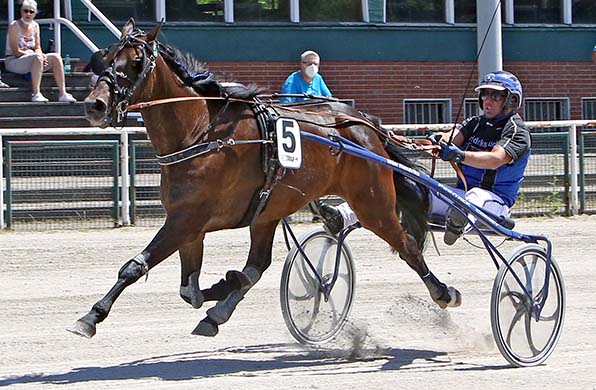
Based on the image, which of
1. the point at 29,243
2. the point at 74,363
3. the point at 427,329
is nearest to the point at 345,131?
the point at 427,329

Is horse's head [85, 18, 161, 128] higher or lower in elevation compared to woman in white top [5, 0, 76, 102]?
lower

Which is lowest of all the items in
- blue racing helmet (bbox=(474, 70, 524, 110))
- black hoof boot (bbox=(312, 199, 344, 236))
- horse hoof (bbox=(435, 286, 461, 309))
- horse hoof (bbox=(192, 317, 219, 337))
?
horse hoof (bbox=(192, 317, 219, 337))

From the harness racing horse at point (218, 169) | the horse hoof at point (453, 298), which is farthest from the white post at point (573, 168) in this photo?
the horse hoof at point (453, 298)

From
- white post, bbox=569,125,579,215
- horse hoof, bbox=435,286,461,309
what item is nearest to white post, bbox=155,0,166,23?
white post, bbox=569,125,579,215

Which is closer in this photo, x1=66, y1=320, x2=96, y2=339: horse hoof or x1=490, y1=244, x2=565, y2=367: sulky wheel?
x1=66, y1=320, x2=96, y2=339: horse hoof

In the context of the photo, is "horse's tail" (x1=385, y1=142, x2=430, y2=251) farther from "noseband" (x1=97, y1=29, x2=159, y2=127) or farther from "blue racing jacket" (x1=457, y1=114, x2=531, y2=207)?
"noseband" (x1=97, y1=29, x2=159, y2=127)

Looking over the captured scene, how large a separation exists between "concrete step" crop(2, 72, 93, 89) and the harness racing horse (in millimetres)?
8382

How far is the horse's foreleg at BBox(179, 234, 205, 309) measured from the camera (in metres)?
7.43

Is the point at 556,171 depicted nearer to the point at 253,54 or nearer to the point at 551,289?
the point at 253,54

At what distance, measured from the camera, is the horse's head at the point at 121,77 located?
691 cm

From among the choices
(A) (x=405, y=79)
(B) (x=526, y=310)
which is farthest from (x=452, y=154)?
(A) (x=405, y=79)

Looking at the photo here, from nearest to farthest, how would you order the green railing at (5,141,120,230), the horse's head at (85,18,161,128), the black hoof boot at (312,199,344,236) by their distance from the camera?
1. the horse's head at (85,18,161,128)
2. the black hoof boot at (312,199,344,236)
3. the green railing at (5,141,120,230)

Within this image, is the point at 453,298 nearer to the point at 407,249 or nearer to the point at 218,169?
the point at 407,249

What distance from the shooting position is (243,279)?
7.73 meters
